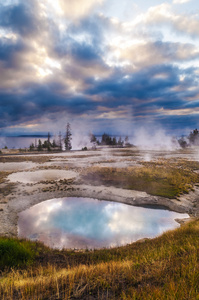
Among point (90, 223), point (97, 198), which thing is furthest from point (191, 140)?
point (90, 223)

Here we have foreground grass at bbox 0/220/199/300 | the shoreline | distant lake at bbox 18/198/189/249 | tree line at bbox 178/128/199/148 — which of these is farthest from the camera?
tree line at bbox 178/128/199/148

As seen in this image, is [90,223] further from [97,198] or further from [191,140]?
[191,140]

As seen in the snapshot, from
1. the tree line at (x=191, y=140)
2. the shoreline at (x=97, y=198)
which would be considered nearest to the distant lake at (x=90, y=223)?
the shoreline at (x=97, y=198)

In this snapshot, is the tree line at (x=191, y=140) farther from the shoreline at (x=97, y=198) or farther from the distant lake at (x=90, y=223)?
the distant lake at (x=90, y=223)

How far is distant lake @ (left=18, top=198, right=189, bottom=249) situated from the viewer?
11242 millimetres

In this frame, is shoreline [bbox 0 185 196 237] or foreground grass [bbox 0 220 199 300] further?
shoreline [bbox 0 185 196 237]

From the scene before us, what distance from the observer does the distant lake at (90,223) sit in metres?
11.2

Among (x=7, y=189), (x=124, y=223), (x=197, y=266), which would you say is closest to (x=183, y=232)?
(x=124, y=223)

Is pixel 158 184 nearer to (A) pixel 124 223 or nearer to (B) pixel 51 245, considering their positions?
(A) pixel 124 223

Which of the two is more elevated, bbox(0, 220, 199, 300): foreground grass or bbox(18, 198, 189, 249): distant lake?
bbox(0, 220, 199, 300): foreground grass

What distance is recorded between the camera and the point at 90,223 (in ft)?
44.0

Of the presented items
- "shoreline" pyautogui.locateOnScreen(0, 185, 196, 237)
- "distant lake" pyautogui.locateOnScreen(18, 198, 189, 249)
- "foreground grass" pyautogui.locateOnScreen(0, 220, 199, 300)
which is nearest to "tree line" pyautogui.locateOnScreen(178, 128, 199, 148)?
"shoreline" pyautogui.locateOnScreen(0, 185, 196, 237)

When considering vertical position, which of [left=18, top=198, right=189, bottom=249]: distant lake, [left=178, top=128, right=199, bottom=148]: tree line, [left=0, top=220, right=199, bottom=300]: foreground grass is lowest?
[left=18, top=198, right=189, bottom=249]: distant lake

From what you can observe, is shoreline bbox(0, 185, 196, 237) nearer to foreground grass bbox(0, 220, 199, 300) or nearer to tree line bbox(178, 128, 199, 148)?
foreground grass bbox(0, 220, 199, 300)
